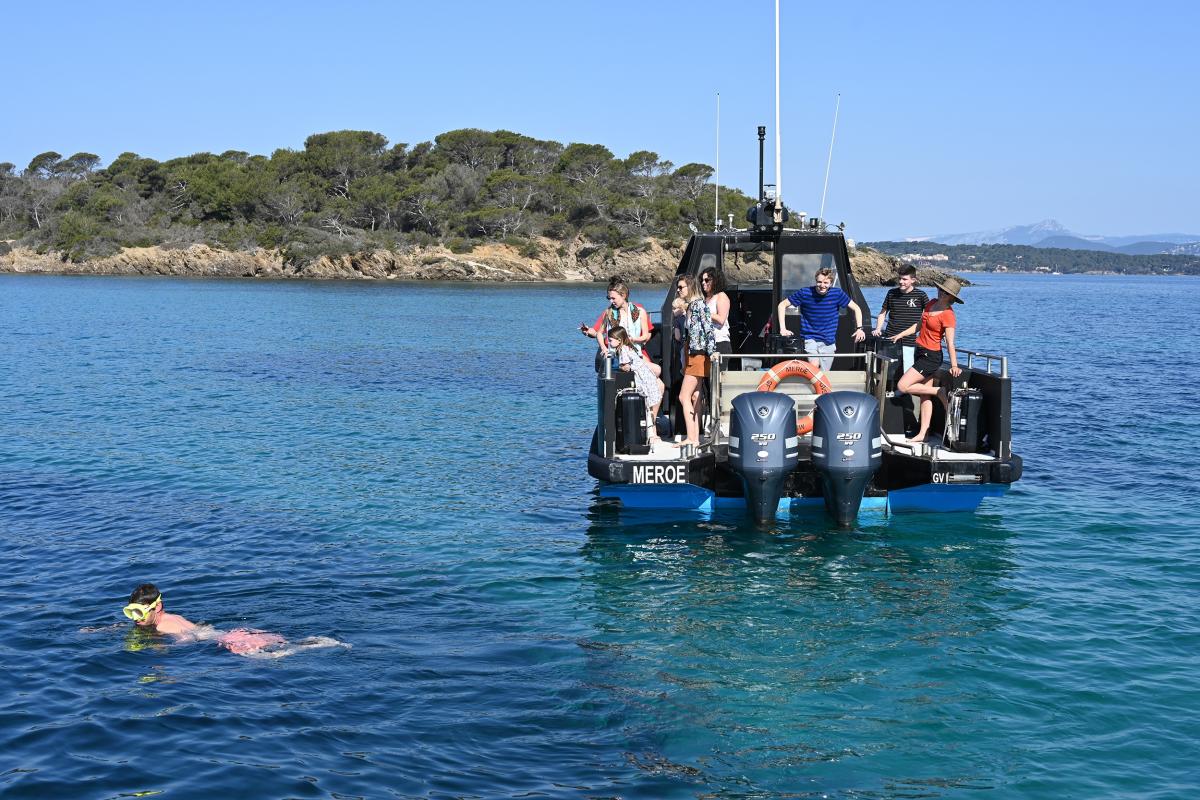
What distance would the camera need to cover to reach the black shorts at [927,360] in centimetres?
1163

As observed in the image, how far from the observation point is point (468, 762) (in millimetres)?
6738

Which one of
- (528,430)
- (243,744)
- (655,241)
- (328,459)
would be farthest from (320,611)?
(655,241)

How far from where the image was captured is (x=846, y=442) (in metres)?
10.5

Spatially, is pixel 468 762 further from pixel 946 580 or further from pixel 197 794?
pixel 946 580

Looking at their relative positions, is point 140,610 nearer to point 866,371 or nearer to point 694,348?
point 694,348

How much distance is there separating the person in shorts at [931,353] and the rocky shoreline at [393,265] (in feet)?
288

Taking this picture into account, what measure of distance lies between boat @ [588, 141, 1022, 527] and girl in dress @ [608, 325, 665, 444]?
0.10 m

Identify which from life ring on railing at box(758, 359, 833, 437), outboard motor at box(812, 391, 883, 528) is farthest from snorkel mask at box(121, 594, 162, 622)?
outboard motor at box(812, 391, 883, 528)

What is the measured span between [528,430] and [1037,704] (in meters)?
13.1

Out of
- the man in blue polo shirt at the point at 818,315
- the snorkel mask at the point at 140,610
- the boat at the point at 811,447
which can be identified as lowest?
the snorkel mask at the point at 140,610

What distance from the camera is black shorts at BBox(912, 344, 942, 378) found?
11633mm

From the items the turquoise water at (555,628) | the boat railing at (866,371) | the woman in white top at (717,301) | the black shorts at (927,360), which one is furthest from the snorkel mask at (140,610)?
the black shorts at (927,360)

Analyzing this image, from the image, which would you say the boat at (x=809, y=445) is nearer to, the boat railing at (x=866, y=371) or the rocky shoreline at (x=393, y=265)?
the boat railing at (x=866, y=371)

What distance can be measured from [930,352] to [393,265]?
92986mm
